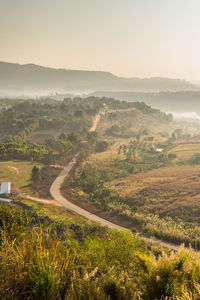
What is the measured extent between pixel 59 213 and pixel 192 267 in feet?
130

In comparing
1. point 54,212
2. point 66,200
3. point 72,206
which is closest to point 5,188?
point 66,200

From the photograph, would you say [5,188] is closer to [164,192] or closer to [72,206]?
[72,206]

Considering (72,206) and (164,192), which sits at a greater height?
(164,192)

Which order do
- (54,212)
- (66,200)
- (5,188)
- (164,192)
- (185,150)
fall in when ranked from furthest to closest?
(185,150), (164,192), (66,200), (5,188), (54,212)

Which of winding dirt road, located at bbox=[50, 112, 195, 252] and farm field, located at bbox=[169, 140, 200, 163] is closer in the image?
winding dirt road, located at bbox=[50, 112, 195, 252]

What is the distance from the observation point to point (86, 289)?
548 centimetres

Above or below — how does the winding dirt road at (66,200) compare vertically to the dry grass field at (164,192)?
below

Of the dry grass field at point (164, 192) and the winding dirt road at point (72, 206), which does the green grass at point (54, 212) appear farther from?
the dry grass field at point (164, 192)

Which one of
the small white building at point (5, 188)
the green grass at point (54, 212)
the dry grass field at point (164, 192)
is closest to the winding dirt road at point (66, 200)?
the green grass at point (54, 212)

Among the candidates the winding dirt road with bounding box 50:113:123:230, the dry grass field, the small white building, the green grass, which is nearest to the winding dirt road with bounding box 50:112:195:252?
the winding dirt road with bounding box 50:113:123:230

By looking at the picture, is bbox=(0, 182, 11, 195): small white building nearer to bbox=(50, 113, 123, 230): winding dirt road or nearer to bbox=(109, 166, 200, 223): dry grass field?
bbox=(50, 113, 123, 230): winding dirt road

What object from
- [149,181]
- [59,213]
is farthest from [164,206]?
[59,213]

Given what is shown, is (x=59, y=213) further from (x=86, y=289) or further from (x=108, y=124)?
(x=108, y=124)

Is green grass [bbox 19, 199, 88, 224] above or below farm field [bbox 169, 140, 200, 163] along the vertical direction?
below
